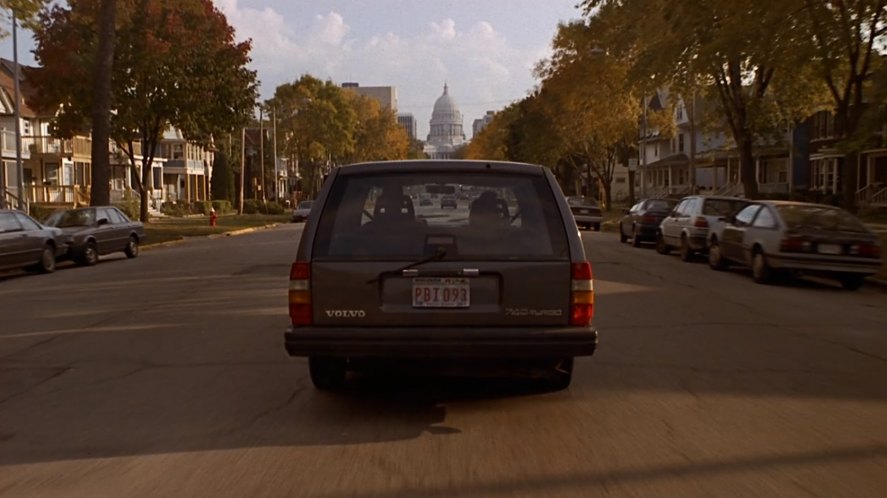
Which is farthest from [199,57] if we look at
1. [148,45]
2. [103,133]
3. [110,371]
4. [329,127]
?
[329,127]

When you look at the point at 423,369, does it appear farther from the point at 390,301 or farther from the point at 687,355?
the point at 687,355

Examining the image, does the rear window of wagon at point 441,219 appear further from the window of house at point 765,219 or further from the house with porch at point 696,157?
the house with porch at point 696,157

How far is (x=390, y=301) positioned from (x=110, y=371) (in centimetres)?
362

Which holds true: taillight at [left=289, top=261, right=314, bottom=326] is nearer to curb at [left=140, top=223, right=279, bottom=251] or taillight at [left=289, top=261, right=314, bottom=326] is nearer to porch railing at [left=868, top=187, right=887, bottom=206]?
curb at [left=140, top=223, right=279, bottom=251]

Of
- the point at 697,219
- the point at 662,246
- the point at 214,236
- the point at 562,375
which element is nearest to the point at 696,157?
the point at 214,236

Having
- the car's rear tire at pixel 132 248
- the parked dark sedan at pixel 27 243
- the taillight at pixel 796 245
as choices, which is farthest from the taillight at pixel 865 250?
the car's rear tire at pixel 132 248

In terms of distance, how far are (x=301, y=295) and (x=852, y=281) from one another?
1266 cm

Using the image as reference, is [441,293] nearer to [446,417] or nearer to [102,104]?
[446,417]

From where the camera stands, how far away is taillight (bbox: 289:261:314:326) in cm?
650

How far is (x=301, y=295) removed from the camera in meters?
6.53

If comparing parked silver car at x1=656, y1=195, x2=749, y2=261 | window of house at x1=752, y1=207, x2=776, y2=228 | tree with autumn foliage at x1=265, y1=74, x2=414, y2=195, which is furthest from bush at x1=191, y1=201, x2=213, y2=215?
window of house at x1=752, y1=207, x2=776, y2=228

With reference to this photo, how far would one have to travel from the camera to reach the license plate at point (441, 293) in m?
6.43

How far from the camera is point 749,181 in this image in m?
30.6

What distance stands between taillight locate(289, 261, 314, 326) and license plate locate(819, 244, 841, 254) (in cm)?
1182
